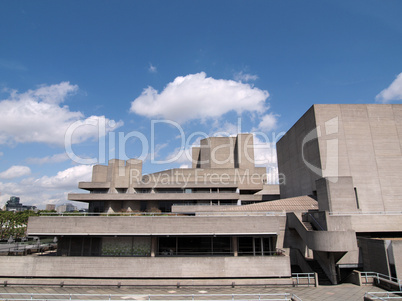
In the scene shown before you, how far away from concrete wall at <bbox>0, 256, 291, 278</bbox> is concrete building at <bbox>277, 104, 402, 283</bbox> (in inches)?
188

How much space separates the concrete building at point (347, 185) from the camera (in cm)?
2133

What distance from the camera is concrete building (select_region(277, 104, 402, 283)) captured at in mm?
21328

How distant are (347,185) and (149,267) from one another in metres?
20.2

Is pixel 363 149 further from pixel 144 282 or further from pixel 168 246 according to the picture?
pixel 144 282

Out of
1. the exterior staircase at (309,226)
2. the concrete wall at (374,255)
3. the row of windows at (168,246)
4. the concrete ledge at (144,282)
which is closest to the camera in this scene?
the concrete ledge at (144,282)

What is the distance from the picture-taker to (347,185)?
993 inches

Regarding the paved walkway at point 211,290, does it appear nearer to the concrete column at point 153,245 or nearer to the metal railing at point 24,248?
the concrete column at point 153,245

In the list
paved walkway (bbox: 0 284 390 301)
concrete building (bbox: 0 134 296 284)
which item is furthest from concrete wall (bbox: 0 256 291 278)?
paved walkway (bbox: 0 284 390 301)

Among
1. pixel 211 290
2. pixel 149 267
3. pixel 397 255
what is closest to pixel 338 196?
pixel 397 255

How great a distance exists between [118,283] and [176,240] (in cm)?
567

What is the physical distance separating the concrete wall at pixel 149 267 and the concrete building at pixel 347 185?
Result: 4785mm

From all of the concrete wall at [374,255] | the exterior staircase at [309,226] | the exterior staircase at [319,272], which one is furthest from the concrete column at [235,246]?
the concrete wall at [374,255]

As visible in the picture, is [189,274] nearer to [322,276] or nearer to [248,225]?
[248,225]

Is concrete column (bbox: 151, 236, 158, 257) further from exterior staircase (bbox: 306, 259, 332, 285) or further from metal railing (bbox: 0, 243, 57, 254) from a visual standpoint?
exterior staircase (bbox: 306, 259, 332, 285)
